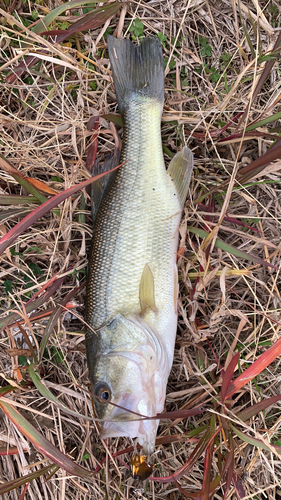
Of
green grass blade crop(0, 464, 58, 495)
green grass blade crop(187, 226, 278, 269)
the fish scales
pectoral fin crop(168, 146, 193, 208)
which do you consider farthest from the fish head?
pectoral fin crop(168, 146, 193, 208)

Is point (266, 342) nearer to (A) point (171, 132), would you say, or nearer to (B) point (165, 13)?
(A) point (171, 132)

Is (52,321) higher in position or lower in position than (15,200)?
lower

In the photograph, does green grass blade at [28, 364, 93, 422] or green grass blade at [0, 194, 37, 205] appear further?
green grass blade at [0, 194, 37, 205]

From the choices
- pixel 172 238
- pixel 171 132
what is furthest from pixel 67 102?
pixel 172 238

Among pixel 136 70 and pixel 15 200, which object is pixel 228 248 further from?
pixel 15 200

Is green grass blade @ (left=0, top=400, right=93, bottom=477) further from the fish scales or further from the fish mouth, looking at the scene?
the fish scales

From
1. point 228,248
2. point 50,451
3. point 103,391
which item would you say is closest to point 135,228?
point 228,248

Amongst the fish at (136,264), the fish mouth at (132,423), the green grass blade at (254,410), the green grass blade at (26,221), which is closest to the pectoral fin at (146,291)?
the fish at (136,264)

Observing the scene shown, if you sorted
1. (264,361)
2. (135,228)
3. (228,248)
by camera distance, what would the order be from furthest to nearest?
(228,248) < (135,228) < (264,361)
